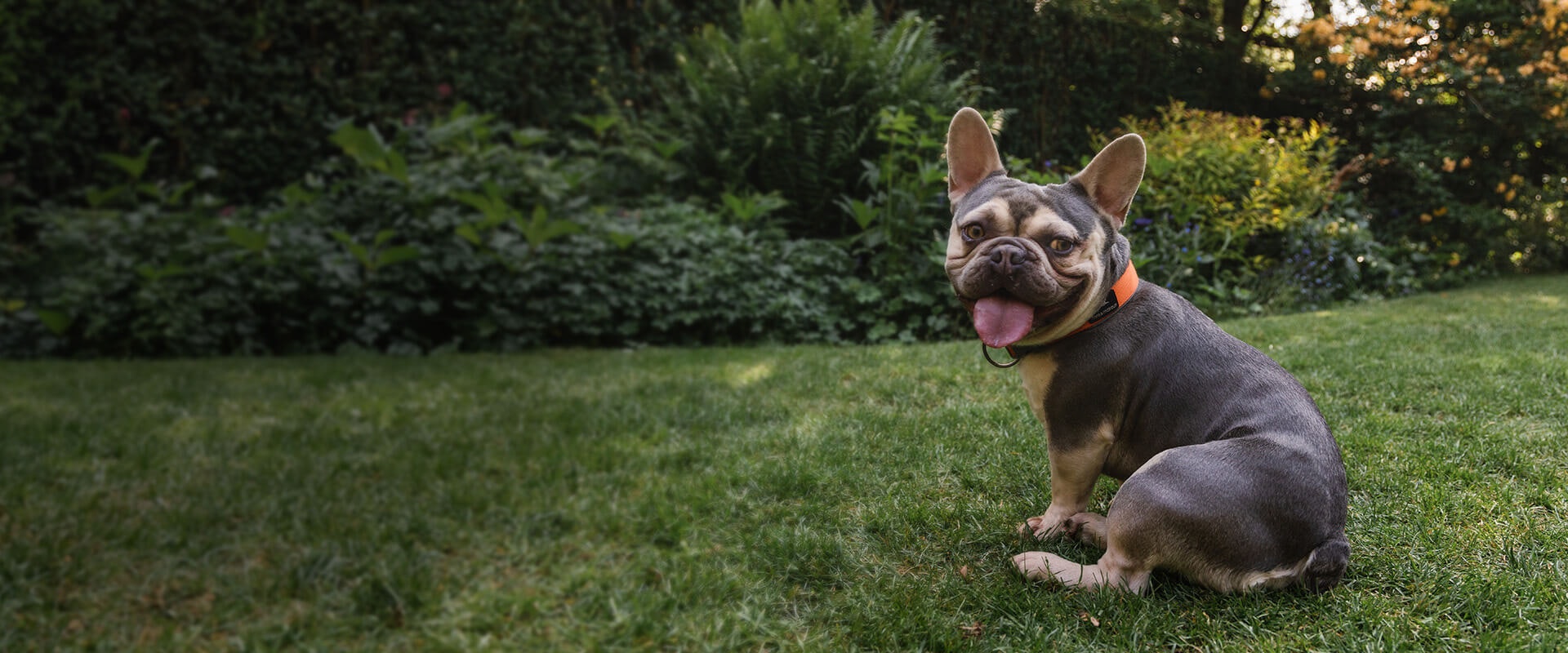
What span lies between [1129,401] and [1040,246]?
57 centimetres

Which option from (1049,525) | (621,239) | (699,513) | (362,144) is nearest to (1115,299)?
(1049,525)

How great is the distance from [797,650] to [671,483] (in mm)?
1322

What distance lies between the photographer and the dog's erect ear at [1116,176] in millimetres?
2244

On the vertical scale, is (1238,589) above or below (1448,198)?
below

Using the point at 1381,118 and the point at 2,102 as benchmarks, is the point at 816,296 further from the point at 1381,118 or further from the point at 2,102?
the point at 1381,118

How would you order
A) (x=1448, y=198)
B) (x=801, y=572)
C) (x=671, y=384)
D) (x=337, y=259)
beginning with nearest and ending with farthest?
(x=801, y=572)
(x=671, y=384)
(x=337, y=259)
(x=1448, y=198)

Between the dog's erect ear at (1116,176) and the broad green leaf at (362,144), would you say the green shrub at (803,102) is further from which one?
the dog's erect ear at (1116,176)

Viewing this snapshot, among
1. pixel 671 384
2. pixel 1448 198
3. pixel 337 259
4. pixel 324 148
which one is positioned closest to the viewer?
pixel 671 384

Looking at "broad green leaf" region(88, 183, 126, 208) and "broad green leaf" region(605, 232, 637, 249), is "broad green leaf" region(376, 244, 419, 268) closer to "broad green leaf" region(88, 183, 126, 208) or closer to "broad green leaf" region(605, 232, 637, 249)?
"broad green leaf" region(605, 232, 637, 249)

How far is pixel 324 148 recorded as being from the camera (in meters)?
7.75

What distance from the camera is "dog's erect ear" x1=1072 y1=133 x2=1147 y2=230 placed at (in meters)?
2.24

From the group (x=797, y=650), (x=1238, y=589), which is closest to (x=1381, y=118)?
(x=1238, y=589)

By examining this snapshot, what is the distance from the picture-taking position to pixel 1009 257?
6.88 feet

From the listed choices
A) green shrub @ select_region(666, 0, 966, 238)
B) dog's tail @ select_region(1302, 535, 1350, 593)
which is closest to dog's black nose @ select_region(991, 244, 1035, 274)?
dog's tail @ select_region(1302, 535, 1350, 593)
